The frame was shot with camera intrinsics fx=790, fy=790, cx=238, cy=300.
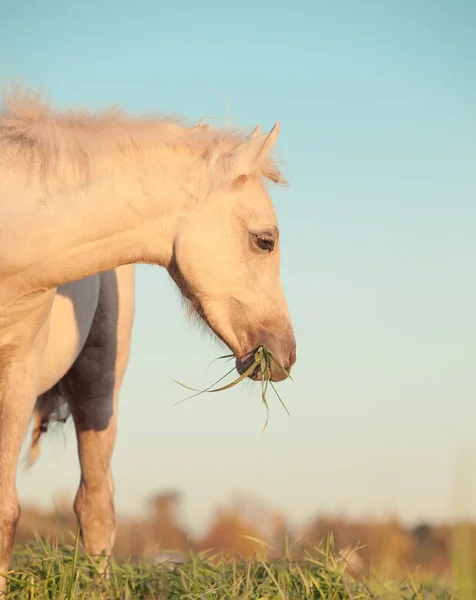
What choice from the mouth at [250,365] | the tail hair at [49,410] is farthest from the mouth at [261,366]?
the tail hair at [49,410]

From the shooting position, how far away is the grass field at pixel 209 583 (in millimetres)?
3551

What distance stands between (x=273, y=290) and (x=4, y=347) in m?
1.52

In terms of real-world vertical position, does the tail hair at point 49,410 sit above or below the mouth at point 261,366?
below

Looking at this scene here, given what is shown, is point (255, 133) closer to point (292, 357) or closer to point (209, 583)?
point (292, 357)

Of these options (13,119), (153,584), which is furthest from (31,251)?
(153,584)

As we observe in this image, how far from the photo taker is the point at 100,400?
6.23 metres

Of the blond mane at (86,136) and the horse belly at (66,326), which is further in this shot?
the horse belly at (66,326)

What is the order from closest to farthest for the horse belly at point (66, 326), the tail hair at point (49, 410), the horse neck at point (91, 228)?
the horse neck at point (91, 228), the horse belly at point (66, 326), the tail hair at point (49, 410)

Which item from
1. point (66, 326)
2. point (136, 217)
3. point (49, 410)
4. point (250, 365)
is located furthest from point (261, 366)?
point (49, 410)

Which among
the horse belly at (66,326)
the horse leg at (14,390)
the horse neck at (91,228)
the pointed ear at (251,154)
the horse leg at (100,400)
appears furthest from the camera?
the horse leg at (100,400)

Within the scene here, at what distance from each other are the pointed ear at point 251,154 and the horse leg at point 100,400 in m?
2.22

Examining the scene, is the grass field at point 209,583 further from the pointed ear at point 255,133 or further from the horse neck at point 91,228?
the pointed ear at point 255,133

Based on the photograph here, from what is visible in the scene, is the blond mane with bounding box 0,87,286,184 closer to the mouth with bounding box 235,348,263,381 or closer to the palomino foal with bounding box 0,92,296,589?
the palomino foal with bounding box 0,92,296,589

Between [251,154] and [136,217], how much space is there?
0.70 metres
